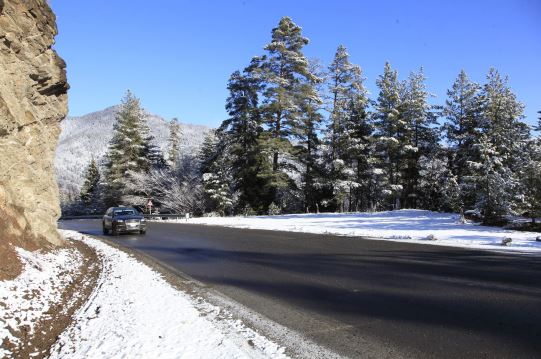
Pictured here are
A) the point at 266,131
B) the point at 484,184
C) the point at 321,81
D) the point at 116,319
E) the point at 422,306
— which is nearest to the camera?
the point at 116,319

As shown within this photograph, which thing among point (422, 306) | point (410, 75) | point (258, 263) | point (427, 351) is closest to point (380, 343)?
point (427, 351)

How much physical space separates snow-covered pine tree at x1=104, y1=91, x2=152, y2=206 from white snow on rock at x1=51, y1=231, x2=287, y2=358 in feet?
175

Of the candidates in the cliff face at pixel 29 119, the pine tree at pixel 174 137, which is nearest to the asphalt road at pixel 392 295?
the cliff face at pixel 29 119

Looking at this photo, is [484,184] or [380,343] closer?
[380,343]

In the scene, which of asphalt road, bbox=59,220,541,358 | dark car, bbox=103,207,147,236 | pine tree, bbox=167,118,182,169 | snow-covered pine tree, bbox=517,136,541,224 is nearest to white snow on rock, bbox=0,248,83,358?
asphalt road, bbox=59,220,541,358

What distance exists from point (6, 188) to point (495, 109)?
4454cm

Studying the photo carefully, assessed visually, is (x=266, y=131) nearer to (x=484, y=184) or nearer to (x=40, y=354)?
(x=484, y=184)

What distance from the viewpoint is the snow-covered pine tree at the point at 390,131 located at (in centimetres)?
4514

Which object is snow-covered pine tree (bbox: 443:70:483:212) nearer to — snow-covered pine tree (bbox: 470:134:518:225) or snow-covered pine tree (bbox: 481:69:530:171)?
snow-covered pine tree (bbox: 481:69:530:171)

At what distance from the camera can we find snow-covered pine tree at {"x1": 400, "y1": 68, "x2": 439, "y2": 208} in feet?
154

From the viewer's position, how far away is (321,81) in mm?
46188

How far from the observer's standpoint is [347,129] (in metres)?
45.8

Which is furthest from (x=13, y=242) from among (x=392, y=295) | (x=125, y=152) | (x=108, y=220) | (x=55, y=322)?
(x=125, y=152)

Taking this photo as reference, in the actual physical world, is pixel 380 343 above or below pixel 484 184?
below
